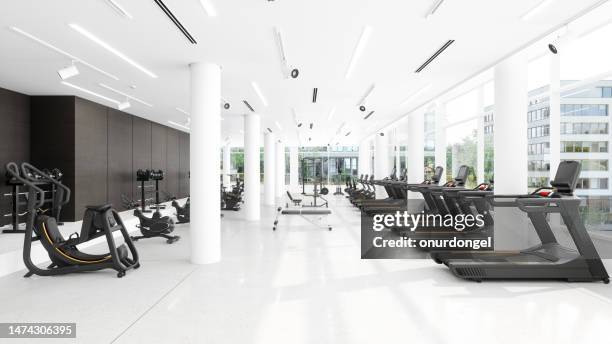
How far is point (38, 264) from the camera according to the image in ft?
Answer: 17.6

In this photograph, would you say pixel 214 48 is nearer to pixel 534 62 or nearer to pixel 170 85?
pixel 170 85

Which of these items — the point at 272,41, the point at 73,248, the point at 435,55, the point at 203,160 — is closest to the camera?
the point at 272,41

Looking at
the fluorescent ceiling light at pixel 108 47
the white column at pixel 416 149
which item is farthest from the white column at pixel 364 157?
the fluorescent ceiling light at pixel 108 47

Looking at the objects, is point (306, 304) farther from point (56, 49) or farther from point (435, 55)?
point (56, 49)

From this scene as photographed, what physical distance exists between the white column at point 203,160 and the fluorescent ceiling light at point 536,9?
13.6ft

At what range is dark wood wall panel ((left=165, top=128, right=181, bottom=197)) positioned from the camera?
13.8 m

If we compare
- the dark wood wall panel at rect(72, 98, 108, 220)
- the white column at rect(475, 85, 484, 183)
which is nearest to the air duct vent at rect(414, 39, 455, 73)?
the white column at rect(475, 85, 484, 183)

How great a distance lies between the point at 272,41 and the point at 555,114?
453cm

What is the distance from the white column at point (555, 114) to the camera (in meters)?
5.51

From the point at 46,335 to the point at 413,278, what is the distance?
3.91 m

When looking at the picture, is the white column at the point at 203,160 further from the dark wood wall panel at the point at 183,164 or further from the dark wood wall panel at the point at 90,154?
the dark wood wall panel at the point at 183,164

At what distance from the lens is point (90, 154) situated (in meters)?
8.65

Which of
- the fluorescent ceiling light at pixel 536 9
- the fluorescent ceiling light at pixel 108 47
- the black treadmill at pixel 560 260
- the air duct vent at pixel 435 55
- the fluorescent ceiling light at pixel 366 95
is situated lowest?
the black treadmill at pixel 560 260

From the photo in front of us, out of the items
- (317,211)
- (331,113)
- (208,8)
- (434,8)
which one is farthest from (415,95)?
(208,8)
